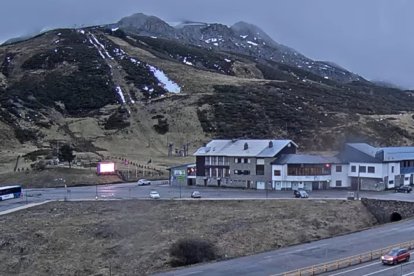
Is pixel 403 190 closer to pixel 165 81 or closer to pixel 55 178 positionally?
pixel 55 178

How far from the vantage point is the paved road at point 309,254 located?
35500mm

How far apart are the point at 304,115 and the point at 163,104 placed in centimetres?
2705

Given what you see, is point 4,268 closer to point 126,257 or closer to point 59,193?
point 126,257

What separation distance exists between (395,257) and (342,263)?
2938mm

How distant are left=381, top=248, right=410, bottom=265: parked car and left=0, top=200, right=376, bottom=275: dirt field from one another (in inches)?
397

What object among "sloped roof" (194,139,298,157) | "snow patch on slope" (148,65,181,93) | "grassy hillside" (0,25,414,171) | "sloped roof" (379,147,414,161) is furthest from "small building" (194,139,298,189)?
"snow patch on slope" (148,65,181,93)

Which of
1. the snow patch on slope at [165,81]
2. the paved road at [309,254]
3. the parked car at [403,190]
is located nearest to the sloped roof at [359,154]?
the parked car at [403,190]

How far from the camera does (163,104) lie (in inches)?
4695

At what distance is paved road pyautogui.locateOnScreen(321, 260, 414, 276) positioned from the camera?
32781 millimetres

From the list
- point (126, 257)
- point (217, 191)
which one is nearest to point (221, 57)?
point (217, 191)

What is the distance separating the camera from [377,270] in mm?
33562

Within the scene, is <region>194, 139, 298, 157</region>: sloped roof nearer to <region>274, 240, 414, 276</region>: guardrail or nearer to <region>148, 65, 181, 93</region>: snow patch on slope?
<region>274, 240, 414, 276</region>: guardrail

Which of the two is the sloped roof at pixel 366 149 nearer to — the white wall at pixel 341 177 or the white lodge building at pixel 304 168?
the white lodge building at pixel 304 168

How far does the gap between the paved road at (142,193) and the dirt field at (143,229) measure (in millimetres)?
4044
